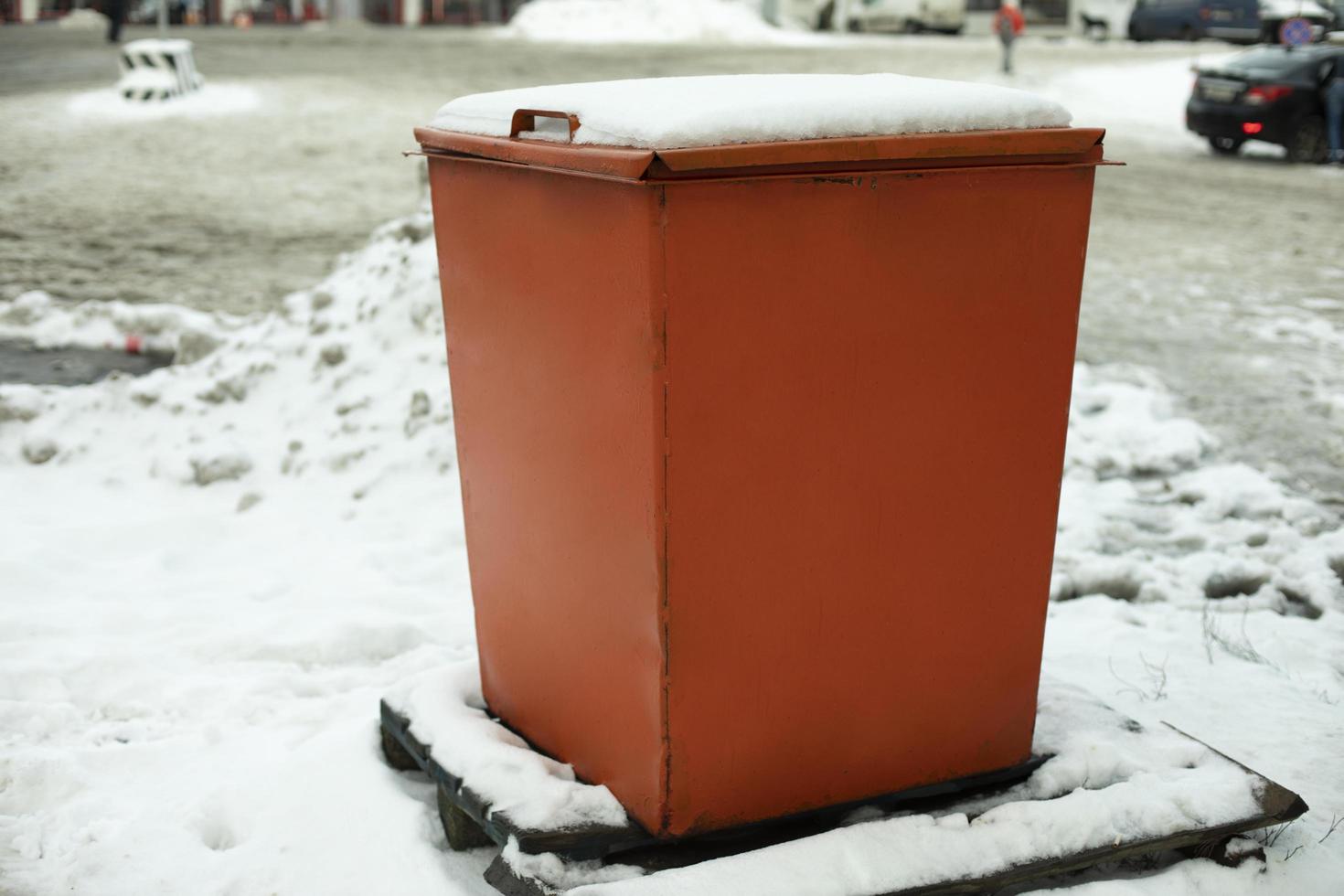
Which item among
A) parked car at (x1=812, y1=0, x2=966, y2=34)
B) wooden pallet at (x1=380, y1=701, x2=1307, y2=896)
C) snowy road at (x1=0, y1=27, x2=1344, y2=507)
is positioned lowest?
snowy road at (x1=0, y1=27, x2=1344, y2=507)

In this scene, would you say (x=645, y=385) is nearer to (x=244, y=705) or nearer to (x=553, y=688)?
(x=553, y=688)

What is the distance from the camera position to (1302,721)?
2758mm

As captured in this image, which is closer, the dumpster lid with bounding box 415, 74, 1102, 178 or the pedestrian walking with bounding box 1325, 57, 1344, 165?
the dumpster lid with bounding box 415, 74, 1102, 178

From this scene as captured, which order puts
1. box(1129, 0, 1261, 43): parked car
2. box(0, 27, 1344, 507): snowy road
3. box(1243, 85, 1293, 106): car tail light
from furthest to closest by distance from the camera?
box(1129, 0, 1261, 43): parked car → box(1243, 85, 1293, 106): car tail light → box(0, 27, 1344, 507): snowy road

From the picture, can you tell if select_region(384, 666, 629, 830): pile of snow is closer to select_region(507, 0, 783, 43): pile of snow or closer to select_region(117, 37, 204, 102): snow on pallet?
select_region(117, 37, 204, 102): snow on pallet

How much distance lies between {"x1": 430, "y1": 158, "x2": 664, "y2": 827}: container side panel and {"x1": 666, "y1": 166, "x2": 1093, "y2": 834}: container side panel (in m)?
0.06

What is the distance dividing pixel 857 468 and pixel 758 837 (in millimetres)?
645

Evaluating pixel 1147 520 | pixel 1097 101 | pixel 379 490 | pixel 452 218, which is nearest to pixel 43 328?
pixel 379 490

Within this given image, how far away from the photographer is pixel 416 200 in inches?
411

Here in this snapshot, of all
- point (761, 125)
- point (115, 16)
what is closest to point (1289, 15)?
point (115, 16)

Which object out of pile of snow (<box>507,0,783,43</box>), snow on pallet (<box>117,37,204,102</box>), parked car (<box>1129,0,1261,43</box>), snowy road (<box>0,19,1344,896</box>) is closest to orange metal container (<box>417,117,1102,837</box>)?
snowy road (<box>0,19,1344,896</box>)

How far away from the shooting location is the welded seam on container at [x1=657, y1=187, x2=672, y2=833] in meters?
1.77

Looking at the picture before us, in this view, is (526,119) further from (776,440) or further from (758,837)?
(758,837)

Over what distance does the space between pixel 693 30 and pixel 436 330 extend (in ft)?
76.4
